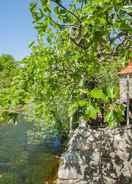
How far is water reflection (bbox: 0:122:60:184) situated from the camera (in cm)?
1725

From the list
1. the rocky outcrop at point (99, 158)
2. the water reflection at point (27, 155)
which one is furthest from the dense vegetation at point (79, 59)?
the water reflection at point (27, 155)

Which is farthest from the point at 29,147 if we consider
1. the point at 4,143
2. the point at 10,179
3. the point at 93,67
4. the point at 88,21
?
the point at 88,21

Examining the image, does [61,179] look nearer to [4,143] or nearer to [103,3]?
[103,3]

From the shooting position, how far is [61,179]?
6109 millimetres

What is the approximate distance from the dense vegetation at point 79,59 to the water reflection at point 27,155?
9.31 metres

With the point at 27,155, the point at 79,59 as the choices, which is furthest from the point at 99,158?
the point at 27,155

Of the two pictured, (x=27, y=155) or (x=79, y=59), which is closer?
(x=79, y=59)

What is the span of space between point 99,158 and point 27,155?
15.6m

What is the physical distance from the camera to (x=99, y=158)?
19.2ft

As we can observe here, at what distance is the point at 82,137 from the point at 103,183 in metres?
0.90

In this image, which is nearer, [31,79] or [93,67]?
[93,67]

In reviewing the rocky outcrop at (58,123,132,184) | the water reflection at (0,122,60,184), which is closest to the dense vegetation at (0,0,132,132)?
the rocky outcrop at (58,123,132,184)

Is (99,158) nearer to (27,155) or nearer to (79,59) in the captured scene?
(79,59)

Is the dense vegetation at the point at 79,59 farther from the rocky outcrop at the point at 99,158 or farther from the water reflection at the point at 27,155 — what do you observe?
the water reflection at the point at 27,155
